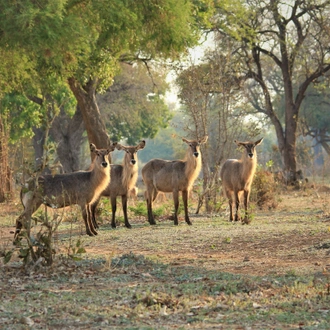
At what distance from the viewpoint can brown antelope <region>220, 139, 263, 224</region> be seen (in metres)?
15.7

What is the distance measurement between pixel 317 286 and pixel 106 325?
236 centimetres

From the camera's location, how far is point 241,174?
15906 millimetres

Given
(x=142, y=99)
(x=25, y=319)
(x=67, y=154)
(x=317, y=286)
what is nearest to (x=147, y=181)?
(x=317, y=286)

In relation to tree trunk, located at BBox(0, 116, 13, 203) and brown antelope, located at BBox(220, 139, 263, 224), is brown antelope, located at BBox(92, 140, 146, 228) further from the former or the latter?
tree trunk, located at BBox(0, 116, 13, 203)

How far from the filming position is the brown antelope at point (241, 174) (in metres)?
15.7

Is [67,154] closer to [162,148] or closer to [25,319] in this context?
[25,319]

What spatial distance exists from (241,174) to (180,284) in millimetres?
7732

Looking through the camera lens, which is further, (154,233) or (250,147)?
(250,147)

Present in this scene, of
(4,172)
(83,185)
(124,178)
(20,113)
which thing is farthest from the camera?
(20,113)

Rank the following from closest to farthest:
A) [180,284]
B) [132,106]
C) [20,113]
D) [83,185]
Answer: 1. [180,284]
2. [83,185]
3. [20,113]
4. [132,106]

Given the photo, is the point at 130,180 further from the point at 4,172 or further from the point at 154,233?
the point at 4,172

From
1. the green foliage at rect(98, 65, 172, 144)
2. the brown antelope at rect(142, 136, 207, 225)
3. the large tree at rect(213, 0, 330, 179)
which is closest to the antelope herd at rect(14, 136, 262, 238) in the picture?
the brown antelope at rect(142, 136, 207, 225)

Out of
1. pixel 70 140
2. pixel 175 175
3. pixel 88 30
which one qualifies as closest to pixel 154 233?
pixel 175 175

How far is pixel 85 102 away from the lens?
20.4 meters
